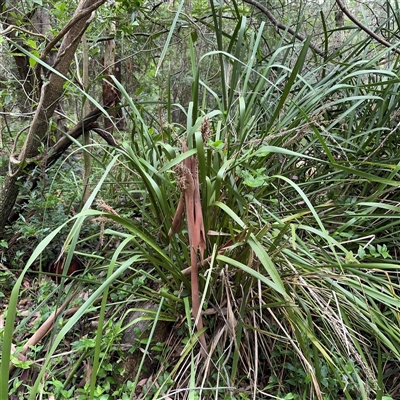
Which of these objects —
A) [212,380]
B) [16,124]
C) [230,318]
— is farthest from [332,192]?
[16,124]

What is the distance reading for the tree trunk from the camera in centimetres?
142

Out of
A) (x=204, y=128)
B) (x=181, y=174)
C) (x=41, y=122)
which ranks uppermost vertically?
(x=204, y=128)

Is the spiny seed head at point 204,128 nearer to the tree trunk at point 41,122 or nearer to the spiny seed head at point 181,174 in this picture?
the spiny seed head at point 181,174

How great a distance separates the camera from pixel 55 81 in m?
1.47

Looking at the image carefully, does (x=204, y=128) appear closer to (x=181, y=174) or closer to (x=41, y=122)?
(x=181, y=174)

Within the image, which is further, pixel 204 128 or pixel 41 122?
pixel 41 122

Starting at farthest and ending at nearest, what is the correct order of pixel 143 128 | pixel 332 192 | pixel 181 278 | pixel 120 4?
pixel 120 4 → pixel 332 192 → pixel 143 128 → pixel 181 278

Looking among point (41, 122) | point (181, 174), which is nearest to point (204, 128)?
point (181, 174)

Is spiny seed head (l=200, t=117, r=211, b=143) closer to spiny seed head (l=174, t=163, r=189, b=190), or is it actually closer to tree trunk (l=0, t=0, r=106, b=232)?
spiny seed head (l=174, t=163, r=189, b=190)

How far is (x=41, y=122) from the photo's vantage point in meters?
1.50

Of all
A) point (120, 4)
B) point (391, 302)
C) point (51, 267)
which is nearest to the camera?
point (391, 302)

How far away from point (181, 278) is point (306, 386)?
468mm

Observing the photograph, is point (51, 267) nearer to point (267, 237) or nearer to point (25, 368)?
point (25, 368)

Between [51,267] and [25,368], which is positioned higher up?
[25,368]
